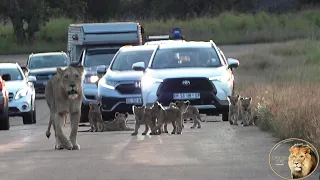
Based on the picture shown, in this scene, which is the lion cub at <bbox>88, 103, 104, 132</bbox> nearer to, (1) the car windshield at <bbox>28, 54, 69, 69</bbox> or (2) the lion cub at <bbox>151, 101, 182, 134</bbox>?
(2) the lion cub at <bbox>151, 101, 182, 134</bbox>

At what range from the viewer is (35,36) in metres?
66.9

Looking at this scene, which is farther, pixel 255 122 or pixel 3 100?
pixel 3 100

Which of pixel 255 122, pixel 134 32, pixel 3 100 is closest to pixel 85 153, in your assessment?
pixel 255 122

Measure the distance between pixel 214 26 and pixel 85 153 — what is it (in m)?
53.3

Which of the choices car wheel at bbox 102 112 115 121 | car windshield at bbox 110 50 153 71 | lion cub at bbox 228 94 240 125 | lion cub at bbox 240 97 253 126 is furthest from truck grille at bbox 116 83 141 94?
lion cub at bbox 240 97 253 126

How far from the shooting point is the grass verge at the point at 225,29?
63.3m

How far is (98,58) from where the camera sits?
27141 millimetres

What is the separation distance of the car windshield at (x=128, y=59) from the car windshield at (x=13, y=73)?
322cm

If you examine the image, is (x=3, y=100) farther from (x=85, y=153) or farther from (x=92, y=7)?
(x=92, y=7)

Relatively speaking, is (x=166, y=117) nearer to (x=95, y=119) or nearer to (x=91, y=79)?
(x=95, y=119)

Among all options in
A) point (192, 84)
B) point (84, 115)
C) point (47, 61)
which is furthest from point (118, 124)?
point (47, 61)

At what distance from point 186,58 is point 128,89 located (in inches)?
69.7

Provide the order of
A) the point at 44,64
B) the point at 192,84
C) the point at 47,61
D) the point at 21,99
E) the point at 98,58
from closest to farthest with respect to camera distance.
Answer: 1. the point at 192,84
2. the point at 21,99
3. the point at 98,58
4. the point at 44,64
5. the point at 47,61

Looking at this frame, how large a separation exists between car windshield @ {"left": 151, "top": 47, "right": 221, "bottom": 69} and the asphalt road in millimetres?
3193
